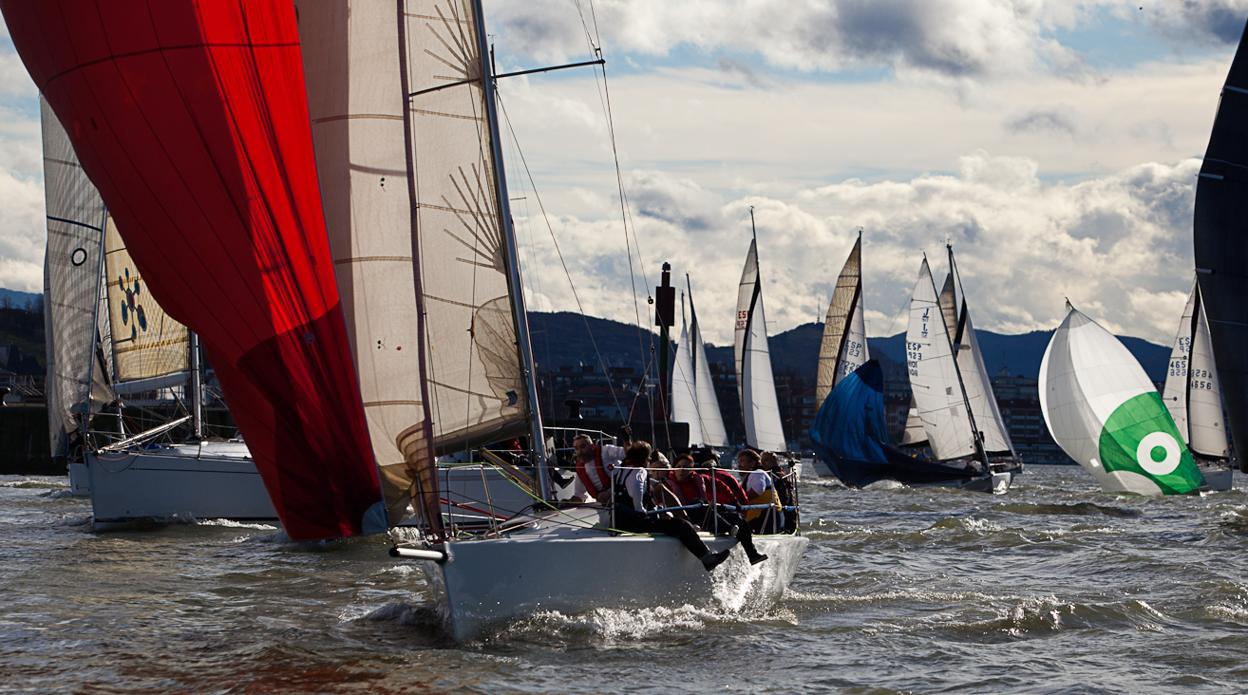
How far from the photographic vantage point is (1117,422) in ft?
113

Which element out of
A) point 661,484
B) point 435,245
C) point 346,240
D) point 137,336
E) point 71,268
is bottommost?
point 661,484

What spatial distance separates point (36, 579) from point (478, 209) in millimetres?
7085

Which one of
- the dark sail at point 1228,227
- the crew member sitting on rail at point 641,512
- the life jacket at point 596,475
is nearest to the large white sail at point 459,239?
the life jacket at point 596,475

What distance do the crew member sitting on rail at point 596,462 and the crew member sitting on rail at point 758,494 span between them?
3.80 ft

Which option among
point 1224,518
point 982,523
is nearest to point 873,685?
point 982,523

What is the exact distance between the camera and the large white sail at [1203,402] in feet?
147

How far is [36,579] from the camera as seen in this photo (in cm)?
1642

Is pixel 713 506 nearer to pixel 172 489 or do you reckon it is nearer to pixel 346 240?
pixel 346 240

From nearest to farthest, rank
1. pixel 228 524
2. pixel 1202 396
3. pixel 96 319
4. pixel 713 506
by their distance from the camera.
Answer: pixel 713 506
pixel 228 524
pixel 96 319
pixel 1202 396

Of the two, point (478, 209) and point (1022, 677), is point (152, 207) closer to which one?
point (478, 209)

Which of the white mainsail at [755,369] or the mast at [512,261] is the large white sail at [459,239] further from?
the white mainsail at [755,369]

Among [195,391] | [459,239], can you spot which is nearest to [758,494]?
[459,239]

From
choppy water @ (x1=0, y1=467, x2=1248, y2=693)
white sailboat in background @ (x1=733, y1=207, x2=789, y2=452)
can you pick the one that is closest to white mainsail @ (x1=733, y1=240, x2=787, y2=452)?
white sailboat in background @ (x1=733, y1=207, x2=789, y2=452)

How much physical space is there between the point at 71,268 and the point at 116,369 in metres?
2.25
